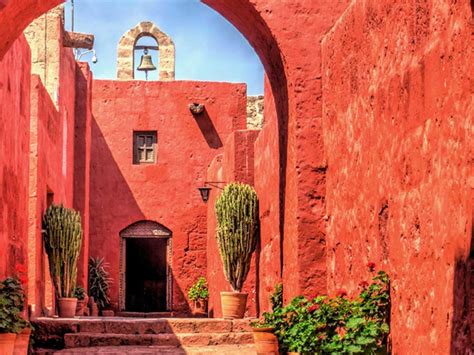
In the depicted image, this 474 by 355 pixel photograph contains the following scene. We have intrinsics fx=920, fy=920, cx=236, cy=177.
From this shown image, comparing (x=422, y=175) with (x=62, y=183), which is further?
(x=62, y=183)

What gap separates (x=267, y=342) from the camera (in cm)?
866

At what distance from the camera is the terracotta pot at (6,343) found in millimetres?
9086

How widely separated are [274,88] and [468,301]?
511cm

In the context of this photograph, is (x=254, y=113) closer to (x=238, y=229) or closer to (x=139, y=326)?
(x=238, y=229)

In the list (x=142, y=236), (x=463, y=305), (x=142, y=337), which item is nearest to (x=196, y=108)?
(x=142, y=236)

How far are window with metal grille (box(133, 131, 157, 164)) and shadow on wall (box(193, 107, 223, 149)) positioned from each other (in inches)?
46.2

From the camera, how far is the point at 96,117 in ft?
71.8

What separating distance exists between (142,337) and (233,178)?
4438mm

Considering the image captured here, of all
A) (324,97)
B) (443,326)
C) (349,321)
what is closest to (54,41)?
(324,97)

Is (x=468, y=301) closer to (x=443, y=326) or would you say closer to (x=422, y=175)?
(x=443, y=326)

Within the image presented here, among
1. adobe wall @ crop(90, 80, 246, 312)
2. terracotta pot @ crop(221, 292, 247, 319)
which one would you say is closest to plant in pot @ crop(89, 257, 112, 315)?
adobe wall @ crop(90, 80, 246, 312)

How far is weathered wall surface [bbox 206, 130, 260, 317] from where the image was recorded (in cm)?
1479

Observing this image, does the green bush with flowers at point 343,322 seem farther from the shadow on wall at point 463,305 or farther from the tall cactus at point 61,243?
the tall cactus at point 61,243

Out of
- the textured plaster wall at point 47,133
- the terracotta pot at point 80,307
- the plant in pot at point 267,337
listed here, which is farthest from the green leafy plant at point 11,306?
the terracotta pot at point 80,307
